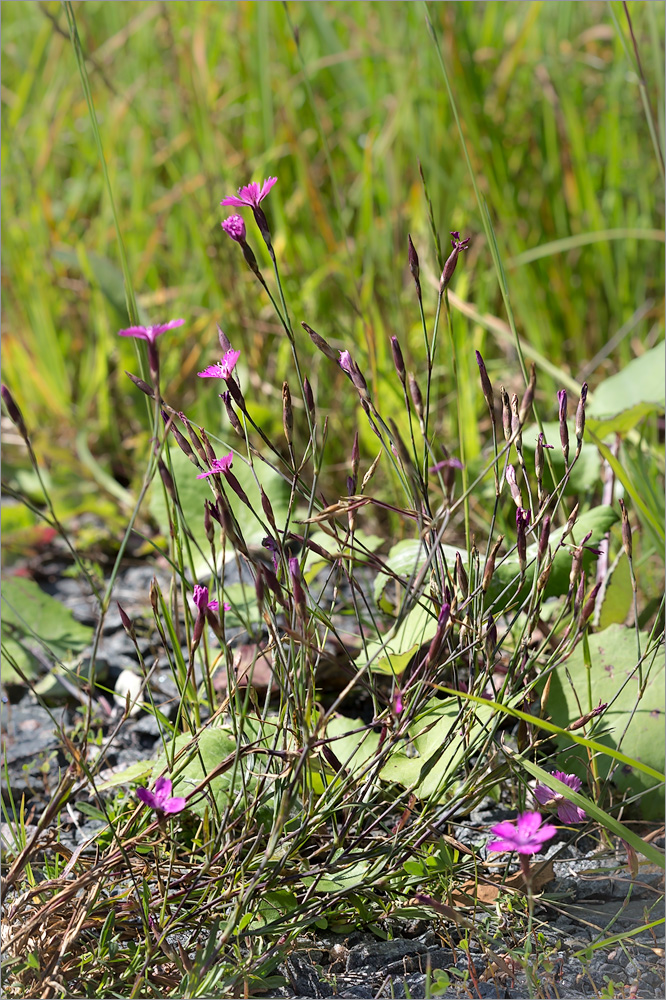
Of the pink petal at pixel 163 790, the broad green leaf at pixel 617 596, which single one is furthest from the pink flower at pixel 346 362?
the broad green leaf at pixel 617 596

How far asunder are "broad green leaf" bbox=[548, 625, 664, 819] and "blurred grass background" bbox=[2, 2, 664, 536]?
69 centimetres

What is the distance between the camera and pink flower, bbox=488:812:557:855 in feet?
2.11

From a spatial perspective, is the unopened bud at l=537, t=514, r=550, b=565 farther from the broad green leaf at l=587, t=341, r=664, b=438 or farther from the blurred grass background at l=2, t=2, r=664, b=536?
the blurred grass background at l=2, t=2, r=664, b=536

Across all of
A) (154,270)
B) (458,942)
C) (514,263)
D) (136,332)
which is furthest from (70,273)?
(458,942)

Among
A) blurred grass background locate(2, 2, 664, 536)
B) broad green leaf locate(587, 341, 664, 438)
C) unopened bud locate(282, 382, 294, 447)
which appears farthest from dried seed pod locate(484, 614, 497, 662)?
blurred grass background locate(2, 2, 664, 536)

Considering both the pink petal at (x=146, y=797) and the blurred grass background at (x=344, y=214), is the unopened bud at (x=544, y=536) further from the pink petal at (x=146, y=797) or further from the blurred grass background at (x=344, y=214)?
the blurred grass background at (x=344, y=214)

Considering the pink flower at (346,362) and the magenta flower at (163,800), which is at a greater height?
the pink flower at (346,362)

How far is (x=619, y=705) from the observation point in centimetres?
97

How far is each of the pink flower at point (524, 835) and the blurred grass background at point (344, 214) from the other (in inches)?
40.3

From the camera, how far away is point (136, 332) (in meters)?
0.62

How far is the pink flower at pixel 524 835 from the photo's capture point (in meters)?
0.64

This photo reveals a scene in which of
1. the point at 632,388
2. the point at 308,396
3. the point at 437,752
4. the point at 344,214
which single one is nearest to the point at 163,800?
the point at 437,752

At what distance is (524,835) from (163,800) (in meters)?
0.28

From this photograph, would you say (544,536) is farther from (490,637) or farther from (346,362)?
(346,362)
